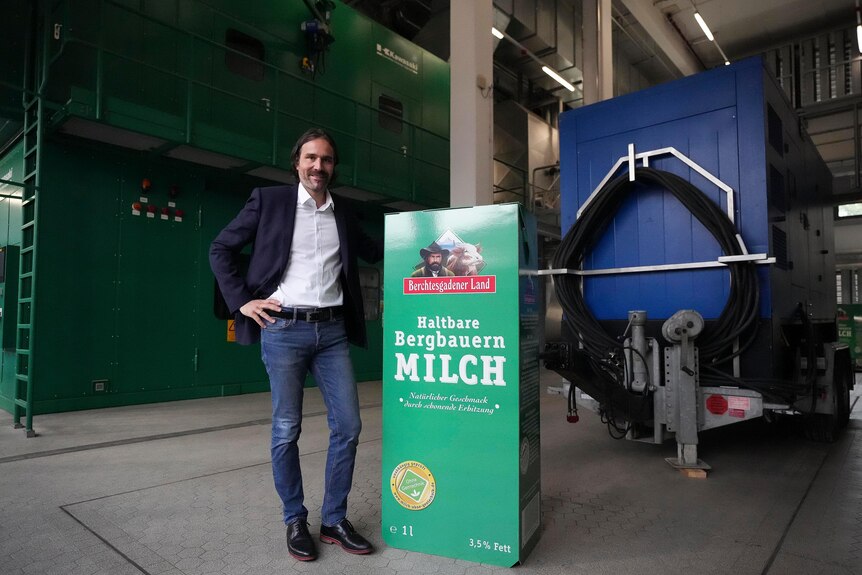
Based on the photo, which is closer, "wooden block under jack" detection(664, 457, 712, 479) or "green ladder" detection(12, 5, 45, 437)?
"wooden block under jack" detection(664, 457, 712, 479)

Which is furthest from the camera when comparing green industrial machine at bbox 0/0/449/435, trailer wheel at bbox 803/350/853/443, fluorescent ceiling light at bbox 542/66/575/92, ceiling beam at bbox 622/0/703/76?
fluorescent ceiling light at bbox 542/66/575/92

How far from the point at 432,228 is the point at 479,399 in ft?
2.42

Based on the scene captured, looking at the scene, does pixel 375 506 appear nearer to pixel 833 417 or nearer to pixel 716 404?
pixel 716 404

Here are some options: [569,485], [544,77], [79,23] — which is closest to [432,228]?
[569,485]

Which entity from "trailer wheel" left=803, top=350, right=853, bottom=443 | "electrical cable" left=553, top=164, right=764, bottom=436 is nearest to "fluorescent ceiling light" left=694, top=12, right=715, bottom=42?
"trailer wheel" left=803, top=350, right=853, bottom=443

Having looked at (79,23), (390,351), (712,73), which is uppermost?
(79,23)

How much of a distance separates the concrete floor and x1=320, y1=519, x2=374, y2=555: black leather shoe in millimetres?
43

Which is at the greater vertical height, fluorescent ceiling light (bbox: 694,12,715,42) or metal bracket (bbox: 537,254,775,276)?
fluorescent ceiling light (bbox: 694,12,715,42)

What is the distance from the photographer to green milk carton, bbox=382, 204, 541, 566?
206 cm

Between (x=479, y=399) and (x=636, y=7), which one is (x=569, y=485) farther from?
(x=636, y=7)

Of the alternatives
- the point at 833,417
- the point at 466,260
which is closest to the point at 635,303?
the point at 833,417

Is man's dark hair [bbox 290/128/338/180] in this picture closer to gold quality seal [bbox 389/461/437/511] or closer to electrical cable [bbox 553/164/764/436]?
gold quality seal [bbox 389/461/437/511]

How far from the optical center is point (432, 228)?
2.23 m

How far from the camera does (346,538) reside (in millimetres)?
2227
